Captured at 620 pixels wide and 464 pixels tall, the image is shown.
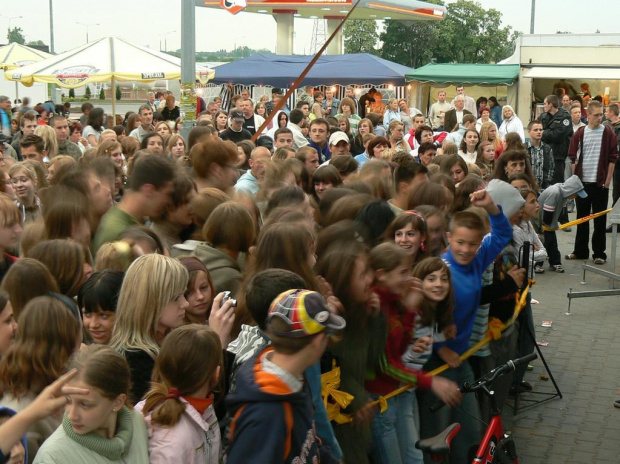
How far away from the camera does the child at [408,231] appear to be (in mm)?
5297

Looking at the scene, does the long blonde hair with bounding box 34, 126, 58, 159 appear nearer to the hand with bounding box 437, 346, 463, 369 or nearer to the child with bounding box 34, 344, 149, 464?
the hand with bounding box 437, 346, 463, 369

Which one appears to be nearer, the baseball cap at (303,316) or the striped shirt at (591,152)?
the baseball cap at (303,316)

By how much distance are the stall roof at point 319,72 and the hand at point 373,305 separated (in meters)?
24.7

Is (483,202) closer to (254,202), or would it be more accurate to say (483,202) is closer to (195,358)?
(254,202)

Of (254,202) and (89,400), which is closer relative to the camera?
(89,400)

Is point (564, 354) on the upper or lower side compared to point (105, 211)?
lower

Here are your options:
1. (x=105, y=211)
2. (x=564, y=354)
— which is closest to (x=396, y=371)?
(x=105, y=211)

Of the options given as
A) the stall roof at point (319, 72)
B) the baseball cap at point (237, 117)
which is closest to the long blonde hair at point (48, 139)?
the baseball cap at point (237, 117)

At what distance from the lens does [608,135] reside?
1277 cm

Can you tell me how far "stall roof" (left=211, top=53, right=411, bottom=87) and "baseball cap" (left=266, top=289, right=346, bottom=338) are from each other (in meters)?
25.8

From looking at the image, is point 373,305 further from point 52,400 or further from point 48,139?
→ point 48,139

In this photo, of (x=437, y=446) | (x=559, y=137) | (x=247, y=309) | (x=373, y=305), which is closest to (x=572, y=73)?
(x=559, y=137)

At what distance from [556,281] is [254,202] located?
6464 millimetres

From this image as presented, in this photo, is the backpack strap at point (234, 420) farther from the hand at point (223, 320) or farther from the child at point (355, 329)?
the child at point (355, 329)
